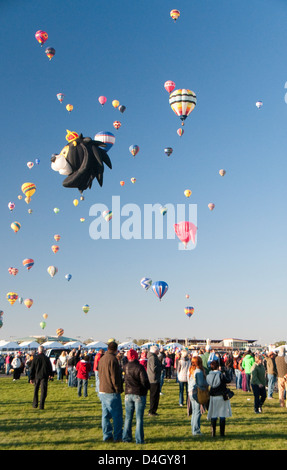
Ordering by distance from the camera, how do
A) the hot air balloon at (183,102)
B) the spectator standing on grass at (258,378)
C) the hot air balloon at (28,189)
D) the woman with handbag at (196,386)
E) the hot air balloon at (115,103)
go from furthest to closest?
1. the hot air balloon at (115,103)
2. the hot air balloon at (28,189)
3. the hot air balloon at (183,102)
4. the spectator standing on grass at (258,378)
5. the woman with handbag at (196,386)

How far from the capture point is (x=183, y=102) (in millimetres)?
29703

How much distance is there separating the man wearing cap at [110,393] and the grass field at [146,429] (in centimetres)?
28

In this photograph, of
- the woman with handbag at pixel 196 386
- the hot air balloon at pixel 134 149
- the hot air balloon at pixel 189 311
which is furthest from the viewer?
the hot air balloon at pixel 189 311

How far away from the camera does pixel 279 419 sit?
1185 cm

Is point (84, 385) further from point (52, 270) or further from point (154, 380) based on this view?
point (52, 270)

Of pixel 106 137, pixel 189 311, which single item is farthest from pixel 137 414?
pixel 189 311

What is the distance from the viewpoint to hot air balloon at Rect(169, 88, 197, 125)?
1167 inches

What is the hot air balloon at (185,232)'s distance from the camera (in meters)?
40.1

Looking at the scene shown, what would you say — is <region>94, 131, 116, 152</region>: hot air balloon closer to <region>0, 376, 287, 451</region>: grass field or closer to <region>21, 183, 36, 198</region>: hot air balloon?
<region>21, 183, 36, 198</region>: hot air balloon

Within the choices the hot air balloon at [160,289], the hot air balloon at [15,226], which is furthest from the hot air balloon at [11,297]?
the hot air balloon at [160,289]

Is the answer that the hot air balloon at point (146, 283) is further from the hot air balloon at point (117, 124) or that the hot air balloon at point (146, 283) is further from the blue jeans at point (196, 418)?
the blue jeans at point (196, 418)

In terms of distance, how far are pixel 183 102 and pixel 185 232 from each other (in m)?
13.5
